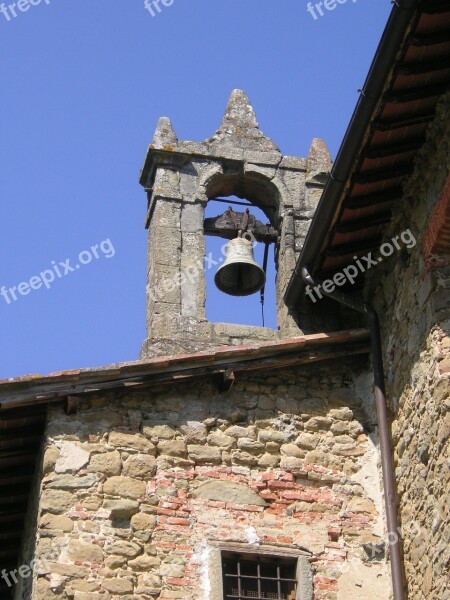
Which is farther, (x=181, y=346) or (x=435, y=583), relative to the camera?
(x=181, y=346)

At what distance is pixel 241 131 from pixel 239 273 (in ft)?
5.62

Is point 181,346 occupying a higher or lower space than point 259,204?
lower

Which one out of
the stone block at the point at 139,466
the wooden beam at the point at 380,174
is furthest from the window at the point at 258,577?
the wooden beam at the point at 380,174

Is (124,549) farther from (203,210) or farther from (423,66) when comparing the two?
(203,210)

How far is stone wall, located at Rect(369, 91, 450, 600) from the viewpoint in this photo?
8.24 meters

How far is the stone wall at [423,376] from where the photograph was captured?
824 centimetres

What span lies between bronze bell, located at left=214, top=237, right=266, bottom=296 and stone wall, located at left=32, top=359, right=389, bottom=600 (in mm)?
1524

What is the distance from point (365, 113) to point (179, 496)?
9.64 feet

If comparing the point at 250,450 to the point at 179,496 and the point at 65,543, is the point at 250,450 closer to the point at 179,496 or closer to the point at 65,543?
the point at 179,496

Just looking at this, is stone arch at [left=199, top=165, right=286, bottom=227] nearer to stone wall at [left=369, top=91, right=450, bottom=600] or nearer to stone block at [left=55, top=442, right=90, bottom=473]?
stone wall at [left=369, top=91, right=450, bottom=600]

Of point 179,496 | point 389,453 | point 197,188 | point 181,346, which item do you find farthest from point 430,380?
point 197,188

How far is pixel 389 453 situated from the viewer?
9.07m

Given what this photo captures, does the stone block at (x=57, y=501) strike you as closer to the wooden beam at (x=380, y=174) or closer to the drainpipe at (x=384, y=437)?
the drainpipe at (x=384, y=437)

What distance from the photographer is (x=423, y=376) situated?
8703mm
